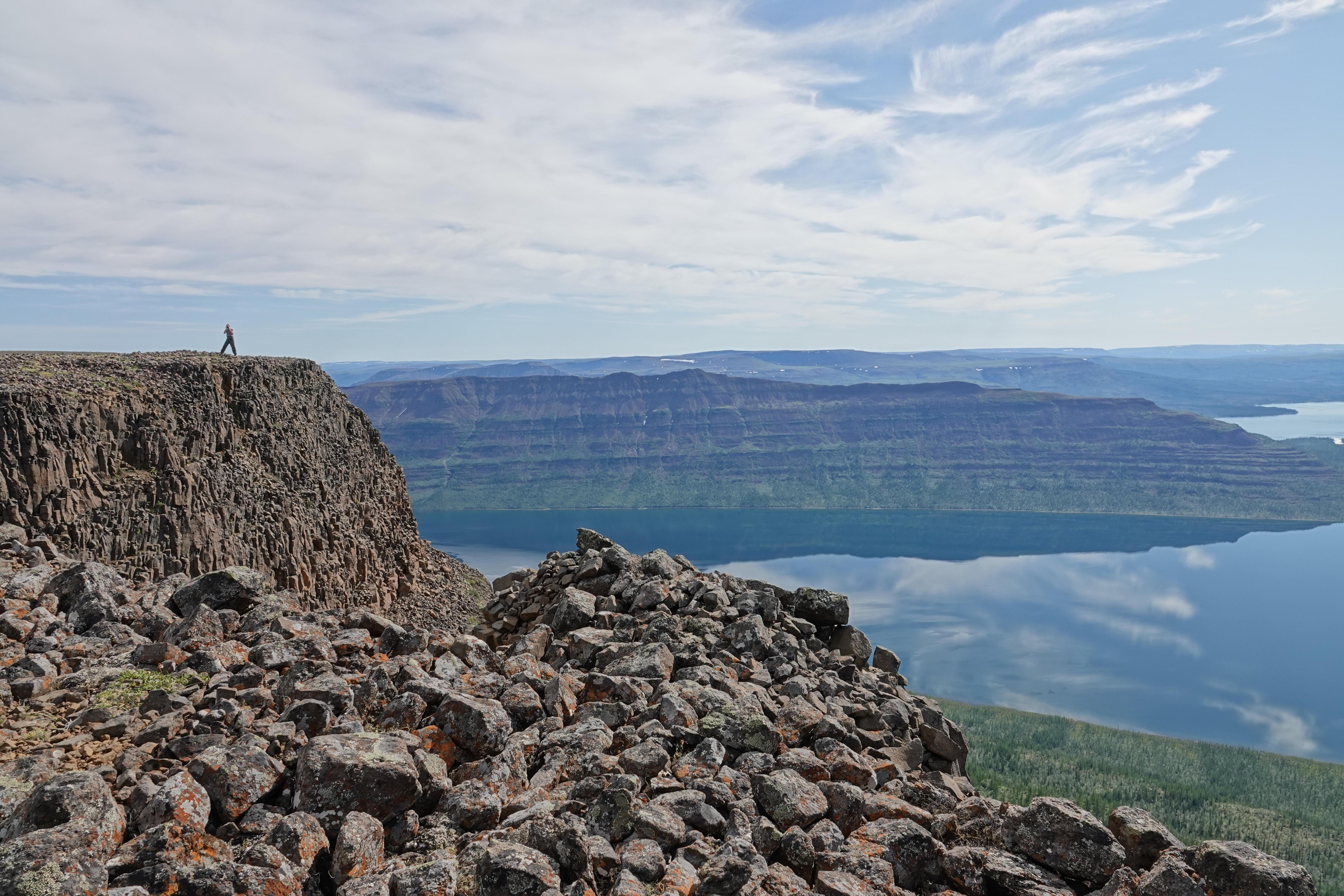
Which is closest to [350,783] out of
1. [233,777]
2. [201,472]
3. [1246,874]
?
[233,777]

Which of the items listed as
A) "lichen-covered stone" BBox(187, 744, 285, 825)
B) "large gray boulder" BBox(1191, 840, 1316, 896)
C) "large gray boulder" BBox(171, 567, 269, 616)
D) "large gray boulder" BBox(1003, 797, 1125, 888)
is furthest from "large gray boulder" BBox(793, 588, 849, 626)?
"lichen-covered stone" BBox(187, 744, 285, 825)

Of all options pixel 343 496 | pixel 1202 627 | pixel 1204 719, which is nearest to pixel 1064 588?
pixel 1202 627

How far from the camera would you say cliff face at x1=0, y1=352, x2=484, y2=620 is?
37.2 meters

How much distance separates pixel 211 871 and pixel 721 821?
4779 millimetres

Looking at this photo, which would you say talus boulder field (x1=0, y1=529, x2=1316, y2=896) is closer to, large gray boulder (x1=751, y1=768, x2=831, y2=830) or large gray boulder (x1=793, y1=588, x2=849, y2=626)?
large gray boulder (x1=751, y1=768, x2=831, y2=830)

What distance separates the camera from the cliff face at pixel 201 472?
37.2m

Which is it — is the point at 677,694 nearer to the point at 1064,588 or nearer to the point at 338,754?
the point at 338,754

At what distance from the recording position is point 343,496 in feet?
220

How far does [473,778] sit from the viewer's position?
8.56 m

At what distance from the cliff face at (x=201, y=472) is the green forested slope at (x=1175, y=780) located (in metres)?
56.2

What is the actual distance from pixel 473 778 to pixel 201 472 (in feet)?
156

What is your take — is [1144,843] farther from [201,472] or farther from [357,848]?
[201,472]

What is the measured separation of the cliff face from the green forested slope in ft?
184

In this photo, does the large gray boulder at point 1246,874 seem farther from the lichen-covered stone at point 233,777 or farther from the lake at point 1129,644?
the lake at point 1129,644
